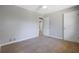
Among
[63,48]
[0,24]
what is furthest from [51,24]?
[0,24]

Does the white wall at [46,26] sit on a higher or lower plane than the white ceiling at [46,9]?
lower

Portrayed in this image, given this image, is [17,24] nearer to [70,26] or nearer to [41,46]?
[41,46]

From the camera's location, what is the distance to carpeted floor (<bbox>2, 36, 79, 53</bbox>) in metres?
1.51

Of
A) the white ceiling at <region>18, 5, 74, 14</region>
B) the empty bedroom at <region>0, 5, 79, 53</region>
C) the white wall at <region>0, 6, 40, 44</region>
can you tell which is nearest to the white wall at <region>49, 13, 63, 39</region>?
the empty bedroom at <region>0, 5, 79, 53</region>

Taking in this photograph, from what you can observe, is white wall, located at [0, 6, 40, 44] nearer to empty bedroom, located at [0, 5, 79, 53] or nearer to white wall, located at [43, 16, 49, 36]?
empty bedroom, located at [0, 5, 79, 53]

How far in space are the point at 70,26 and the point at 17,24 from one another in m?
1.07

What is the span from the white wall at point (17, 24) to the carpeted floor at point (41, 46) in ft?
0.41

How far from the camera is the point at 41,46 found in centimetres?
155

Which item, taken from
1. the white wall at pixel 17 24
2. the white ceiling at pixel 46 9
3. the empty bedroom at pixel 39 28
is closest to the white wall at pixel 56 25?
the empty bedroom at pixel 39 28

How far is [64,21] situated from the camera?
1570 millimetres

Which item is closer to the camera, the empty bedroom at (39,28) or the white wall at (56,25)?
the empty bedroom at (39,28)

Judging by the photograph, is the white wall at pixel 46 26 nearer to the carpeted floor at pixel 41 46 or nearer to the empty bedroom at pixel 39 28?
the empty bedroom at pixel 39 28

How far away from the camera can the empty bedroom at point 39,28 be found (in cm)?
148
